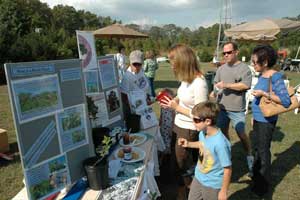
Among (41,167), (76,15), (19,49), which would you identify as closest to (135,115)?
(41,167)

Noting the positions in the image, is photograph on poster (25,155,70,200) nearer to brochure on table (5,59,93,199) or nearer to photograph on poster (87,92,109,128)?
brochure on table (5,59,93,199)

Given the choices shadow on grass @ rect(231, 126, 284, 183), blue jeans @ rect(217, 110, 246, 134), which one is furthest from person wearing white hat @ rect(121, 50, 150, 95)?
shadow on grass @ rect(231, 126, 284, 183)

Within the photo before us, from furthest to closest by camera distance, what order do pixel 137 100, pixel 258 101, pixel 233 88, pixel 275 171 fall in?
pixel 275 171 → pixel 233 88 → pixel 137 100 → pixel 258 101

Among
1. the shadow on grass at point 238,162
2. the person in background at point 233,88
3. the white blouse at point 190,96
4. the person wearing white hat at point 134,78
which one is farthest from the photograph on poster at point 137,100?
the shadow on grass at point 238,162

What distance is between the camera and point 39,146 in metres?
1.47

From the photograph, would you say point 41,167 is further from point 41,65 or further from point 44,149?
point 41,65

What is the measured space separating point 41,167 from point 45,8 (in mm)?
46987

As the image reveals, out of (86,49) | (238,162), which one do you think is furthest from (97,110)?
(238,162)

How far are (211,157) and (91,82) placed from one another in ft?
4.07

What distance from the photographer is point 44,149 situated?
1.50 m

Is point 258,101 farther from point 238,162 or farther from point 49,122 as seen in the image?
point 49,122

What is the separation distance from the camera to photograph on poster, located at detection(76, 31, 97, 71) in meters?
2.34

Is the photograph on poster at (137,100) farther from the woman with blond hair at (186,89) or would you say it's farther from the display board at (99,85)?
the woman with blond hair at (186,89)

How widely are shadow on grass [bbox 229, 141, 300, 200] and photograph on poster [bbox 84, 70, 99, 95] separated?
1.92 meters
